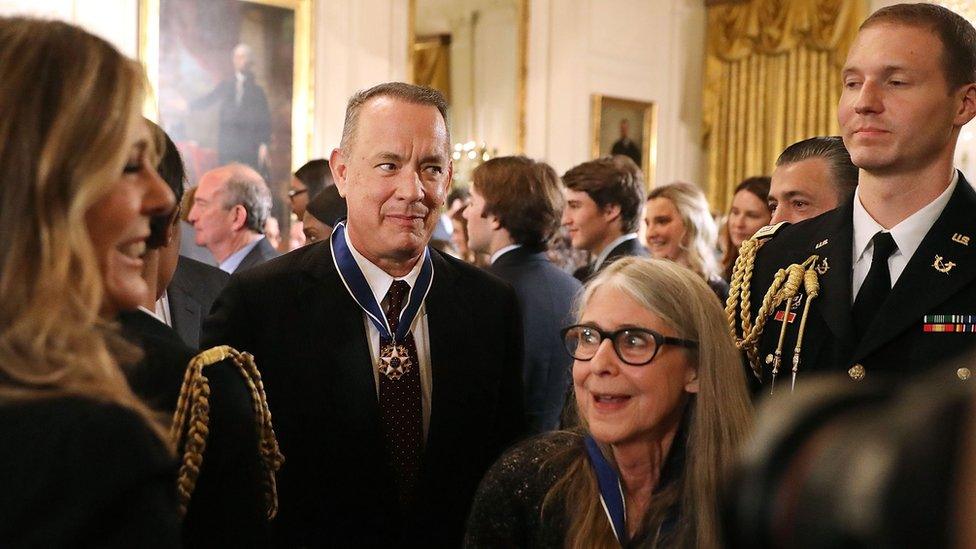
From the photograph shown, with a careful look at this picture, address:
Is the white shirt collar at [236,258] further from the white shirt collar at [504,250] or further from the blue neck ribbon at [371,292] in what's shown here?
the blue neck ribbon at [371,292]

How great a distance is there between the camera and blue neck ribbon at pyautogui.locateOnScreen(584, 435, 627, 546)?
7.11 feet

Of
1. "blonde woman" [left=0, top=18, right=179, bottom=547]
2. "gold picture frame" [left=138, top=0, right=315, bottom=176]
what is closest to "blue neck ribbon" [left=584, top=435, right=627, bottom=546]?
"blonde woman" [left=0, top=18, right=179, bottom=547]

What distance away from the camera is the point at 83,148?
45.1 inches

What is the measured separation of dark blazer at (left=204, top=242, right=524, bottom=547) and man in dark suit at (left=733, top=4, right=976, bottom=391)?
29.9 inches

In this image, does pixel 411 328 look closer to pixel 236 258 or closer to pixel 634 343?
pixel 634 343

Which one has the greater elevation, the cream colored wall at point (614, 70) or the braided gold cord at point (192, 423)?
the cream colored wall at point (614, 70)

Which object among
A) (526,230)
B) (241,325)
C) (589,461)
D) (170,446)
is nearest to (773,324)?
(589,461)

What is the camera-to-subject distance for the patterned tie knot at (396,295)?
102 inches

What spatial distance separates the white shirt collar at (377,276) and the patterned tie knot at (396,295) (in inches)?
0.4

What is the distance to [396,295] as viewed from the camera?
2.60 m

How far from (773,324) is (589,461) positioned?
56 cm

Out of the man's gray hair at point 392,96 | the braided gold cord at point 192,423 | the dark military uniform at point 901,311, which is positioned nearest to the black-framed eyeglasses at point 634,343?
the dark military uniform at point 901,311

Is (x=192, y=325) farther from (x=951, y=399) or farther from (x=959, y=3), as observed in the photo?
(x=959, y=3)

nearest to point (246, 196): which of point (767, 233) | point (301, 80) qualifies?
point (767, 233)
